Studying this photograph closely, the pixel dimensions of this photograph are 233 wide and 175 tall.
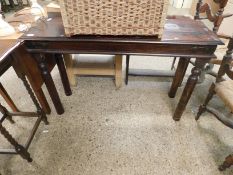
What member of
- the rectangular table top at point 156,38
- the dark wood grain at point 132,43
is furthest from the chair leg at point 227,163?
the rectangular table top at point 156,38

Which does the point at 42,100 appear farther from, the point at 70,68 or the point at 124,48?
the point at 124,48

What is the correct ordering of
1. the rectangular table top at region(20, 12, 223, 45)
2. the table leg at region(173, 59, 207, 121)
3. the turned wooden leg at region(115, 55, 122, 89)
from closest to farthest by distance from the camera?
the rectangular table top at region(20, 12, 223, 45), the table leg at region(173, 59, 207, 121), the turned wooden leg at region(115, 55, 122, 89)

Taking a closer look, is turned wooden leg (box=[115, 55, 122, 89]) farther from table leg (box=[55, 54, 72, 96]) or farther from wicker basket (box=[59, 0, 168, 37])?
wicker basket (box=[59, 0, 168, 37])

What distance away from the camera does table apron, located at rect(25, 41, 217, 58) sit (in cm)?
102

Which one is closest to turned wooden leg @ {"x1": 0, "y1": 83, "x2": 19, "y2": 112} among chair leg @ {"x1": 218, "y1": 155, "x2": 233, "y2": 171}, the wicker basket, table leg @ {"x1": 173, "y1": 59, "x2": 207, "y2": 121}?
the wicker basket

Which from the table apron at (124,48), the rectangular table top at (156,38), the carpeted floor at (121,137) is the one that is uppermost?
the rectangular table top at (156,38)

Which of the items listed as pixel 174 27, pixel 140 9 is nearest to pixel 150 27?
pixel 140 9

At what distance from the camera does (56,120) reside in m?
1.50

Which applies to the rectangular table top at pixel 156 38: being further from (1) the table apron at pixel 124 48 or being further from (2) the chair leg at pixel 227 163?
(2) the chair leg at pixel 227 163

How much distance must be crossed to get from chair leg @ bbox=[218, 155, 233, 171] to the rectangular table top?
0.71 meters

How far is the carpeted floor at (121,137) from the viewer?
1.19m

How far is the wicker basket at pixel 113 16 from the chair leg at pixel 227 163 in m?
0.87

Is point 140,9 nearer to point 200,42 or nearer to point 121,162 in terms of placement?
point 200,42

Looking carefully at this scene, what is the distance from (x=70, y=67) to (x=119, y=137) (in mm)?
844
